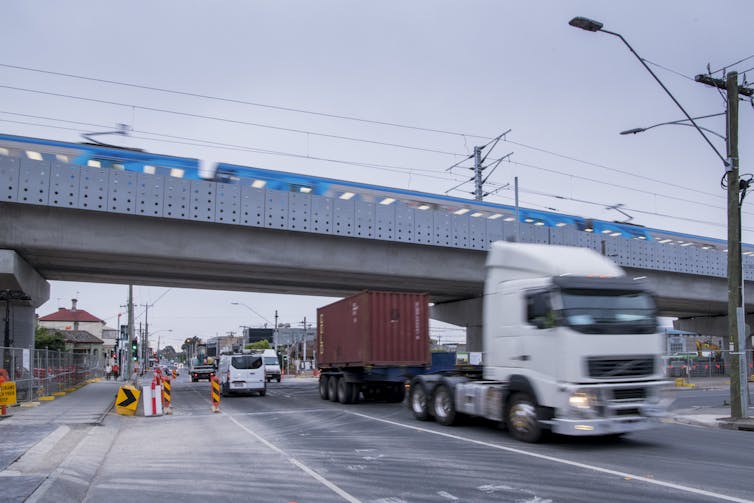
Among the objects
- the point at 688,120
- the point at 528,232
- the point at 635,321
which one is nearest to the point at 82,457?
the point at 635,321

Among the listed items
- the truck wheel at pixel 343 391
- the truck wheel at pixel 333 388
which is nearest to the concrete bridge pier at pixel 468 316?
the truck wheel at pixel 333 388

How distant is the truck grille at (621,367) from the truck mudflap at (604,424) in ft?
2.00

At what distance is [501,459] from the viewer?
984cm

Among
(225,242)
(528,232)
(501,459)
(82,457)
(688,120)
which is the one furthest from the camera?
(528,232)

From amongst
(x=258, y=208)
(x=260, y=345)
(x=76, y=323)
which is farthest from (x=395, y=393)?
(x=76, y=323)

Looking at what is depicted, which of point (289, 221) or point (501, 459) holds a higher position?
point (289, 221)

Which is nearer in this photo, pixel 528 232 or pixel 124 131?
pixel 124 131

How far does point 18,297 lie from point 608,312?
70.7 ft

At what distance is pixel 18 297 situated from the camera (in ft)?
78.8

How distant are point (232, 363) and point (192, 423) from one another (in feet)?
40.1

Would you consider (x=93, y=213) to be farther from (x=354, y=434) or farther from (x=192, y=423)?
(x=354, y=434)

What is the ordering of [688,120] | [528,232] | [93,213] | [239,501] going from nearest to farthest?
[239,501], [688,120], [93,213], [528,232]

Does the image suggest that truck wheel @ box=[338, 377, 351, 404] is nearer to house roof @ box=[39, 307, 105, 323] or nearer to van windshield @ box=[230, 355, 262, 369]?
van windshield @ box=[230, 355, 262, 369]

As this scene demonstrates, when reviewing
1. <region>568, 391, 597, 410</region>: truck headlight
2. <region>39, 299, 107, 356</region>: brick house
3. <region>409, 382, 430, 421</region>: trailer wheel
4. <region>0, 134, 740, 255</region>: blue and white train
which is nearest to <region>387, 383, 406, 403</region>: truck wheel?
<region>409, 382, 430, 421</region>: trailer wheel
